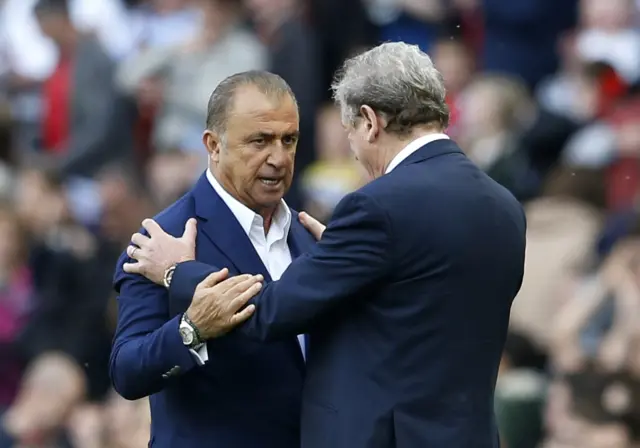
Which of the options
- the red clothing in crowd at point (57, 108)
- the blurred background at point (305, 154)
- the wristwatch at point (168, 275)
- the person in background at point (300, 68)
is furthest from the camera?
the red clothing in crowd at point (57, 108)

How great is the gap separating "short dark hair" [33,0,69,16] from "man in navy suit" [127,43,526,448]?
702cm

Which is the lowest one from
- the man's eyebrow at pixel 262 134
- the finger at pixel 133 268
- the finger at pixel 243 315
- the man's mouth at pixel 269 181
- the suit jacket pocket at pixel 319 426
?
the suit jacket pocket at pixel 319 426

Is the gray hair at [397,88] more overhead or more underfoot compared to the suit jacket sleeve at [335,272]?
more overhead

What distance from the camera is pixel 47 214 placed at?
10648 mm

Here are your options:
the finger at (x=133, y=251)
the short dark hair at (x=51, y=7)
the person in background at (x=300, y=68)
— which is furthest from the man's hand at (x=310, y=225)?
the short dark hair at (x=51, y=7)

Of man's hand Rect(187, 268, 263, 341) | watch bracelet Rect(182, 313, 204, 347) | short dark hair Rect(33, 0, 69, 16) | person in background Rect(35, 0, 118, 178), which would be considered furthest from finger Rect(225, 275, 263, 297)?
short dark hair Rect(33, 0, 69, 16)

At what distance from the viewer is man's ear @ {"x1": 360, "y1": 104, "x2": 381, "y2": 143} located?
15.0ft

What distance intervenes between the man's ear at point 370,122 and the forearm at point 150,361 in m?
0.73

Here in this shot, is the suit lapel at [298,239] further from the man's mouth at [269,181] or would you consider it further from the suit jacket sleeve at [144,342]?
the suit jacket sleeve at [144,342]

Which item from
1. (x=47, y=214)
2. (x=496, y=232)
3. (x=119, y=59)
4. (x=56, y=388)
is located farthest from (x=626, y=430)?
(x=119, y=59)

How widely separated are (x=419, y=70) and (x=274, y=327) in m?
0.78

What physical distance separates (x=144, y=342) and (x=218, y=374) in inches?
9.4

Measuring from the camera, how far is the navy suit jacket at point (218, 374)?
15.9 ft

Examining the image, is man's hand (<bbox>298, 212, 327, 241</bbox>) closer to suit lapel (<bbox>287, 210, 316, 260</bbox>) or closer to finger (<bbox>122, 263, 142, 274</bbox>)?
suit lapel (<bbox>287, 210, 316, 260</bbox>)
